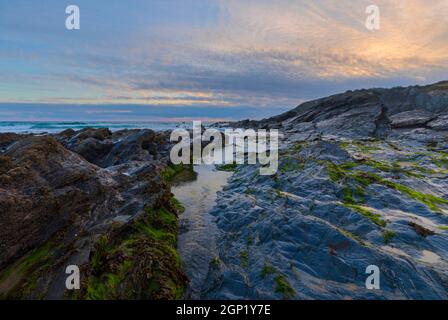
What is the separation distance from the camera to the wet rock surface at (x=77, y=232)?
18.3 feet

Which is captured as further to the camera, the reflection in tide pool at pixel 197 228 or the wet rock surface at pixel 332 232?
the reflection in tide pool at pixel 197 228

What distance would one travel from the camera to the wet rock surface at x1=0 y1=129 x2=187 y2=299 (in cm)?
557

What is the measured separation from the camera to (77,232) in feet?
23.0

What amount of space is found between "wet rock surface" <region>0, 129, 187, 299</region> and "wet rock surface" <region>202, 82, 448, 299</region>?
4.77 ft

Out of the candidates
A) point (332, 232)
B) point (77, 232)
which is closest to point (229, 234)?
point (332, 232)

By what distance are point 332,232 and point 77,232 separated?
663cm

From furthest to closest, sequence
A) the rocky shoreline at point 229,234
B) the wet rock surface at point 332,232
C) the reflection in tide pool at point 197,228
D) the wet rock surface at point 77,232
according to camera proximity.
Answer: the reflection in tide pool at point 197,228, the wet rock surface at point 332,232, the rocky shoreline at point 229,234, the wet rock surface at point 77,232

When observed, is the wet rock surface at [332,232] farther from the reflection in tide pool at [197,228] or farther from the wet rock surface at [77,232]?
the wet rock surface at [77,232]

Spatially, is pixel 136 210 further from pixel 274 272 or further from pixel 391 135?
pixel 391 135

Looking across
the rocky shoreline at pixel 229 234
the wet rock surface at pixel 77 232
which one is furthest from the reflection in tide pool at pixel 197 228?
the wet rock surface at pixel 77 232

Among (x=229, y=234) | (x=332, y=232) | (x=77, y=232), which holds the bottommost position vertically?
(x=229, y=234)

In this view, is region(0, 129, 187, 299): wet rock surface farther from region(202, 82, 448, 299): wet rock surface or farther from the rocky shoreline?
region(202, 82, 448, 299): wet rock surface

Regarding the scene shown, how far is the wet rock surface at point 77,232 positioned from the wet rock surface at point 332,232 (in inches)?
57.2

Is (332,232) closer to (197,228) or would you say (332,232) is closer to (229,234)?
(229,234)
